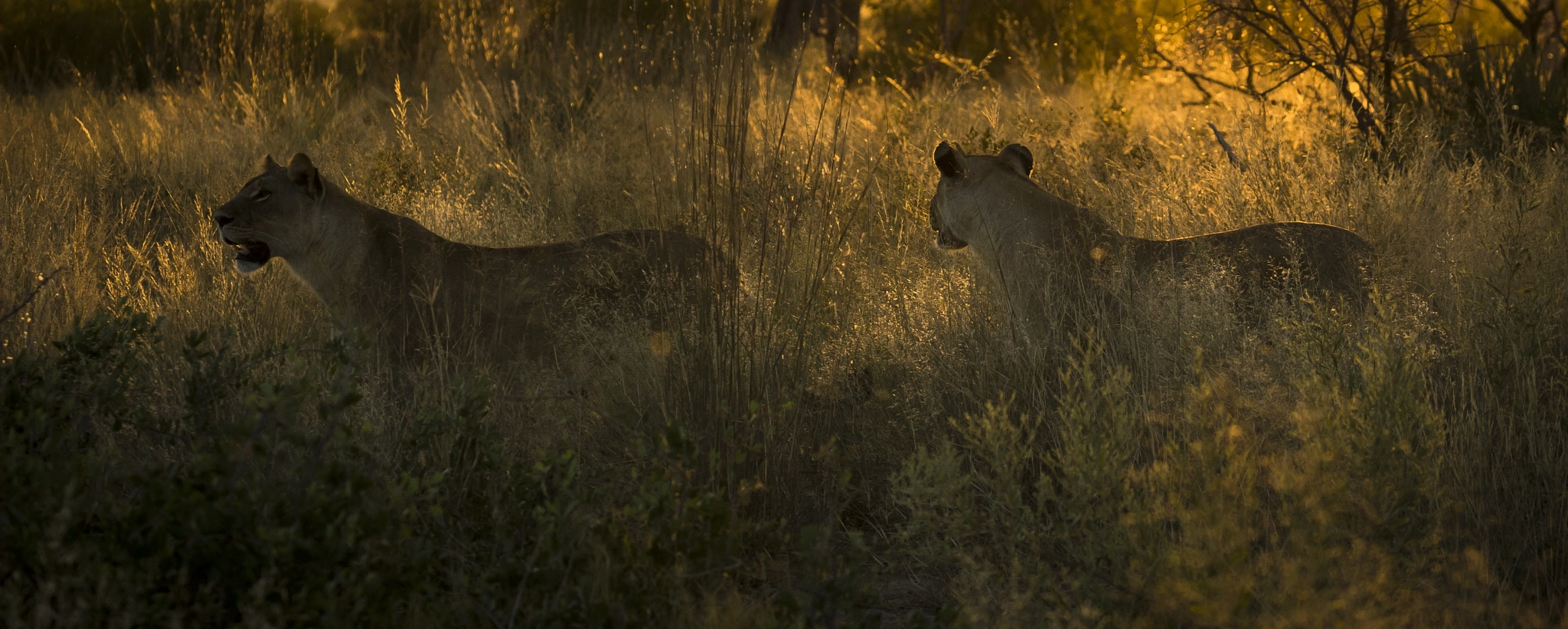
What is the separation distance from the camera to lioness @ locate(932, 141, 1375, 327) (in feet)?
16.6

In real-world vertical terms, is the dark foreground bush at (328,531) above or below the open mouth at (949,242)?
below

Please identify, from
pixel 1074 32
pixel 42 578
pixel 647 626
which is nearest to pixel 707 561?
pixel 647 626

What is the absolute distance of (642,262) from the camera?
523 centimetres

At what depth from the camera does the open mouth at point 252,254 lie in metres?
5.23

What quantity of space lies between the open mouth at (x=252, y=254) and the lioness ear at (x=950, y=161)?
3029 millimetres

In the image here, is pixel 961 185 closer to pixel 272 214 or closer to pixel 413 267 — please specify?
pixel 413 267

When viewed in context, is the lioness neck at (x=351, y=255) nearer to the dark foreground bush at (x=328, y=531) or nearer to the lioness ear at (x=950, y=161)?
the dark foreground bush at (x=328, y=531)

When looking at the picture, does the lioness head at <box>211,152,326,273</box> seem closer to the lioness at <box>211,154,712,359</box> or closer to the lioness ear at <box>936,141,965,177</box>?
the lioness at <box>211,154,712,359</box>

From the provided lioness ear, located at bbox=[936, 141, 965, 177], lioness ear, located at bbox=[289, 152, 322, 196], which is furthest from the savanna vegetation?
lioness ear, located at bbox=[289, 152, 322, 196]

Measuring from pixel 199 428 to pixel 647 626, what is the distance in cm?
149

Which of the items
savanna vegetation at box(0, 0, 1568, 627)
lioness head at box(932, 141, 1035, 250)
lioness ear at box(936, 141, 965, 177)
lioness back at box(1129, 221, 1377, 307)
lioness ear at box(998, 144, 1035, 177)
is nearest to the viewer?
savanna vegetation at box(0, 0, 1568, 627)

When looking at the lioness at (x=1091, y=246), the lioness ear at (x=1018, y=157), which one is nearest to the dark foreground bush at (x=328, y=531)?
the lioness at (x=1091, y=246)

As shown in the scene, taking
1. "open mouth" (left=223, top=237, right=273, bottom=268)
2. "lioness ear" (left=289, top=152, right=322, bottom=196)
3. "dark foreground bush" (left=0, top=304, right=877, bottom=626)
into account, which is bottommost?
"dark foreground bush" (left=0, top=304, right=877, bottom=626)

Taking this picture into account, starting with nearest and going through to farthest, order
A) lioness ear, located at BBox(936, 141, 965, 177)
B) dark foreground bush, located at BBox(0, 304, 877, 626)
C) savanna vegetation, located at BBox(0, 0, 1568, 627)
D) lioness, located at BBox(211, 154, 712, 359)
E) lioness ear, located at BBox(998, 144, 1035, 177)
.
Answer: dark foreground bush, located at BBox(0, 304, 877, 626)
savanna vegetation, located at BBox(0, 0, 1568, 627)
lioness, located at BBox(211, 154, 712, 359)
lioness ear, located at BBox(936, 141, 965, 177)
lioness ear, located at BBox(998, 144, 1035, 177)
